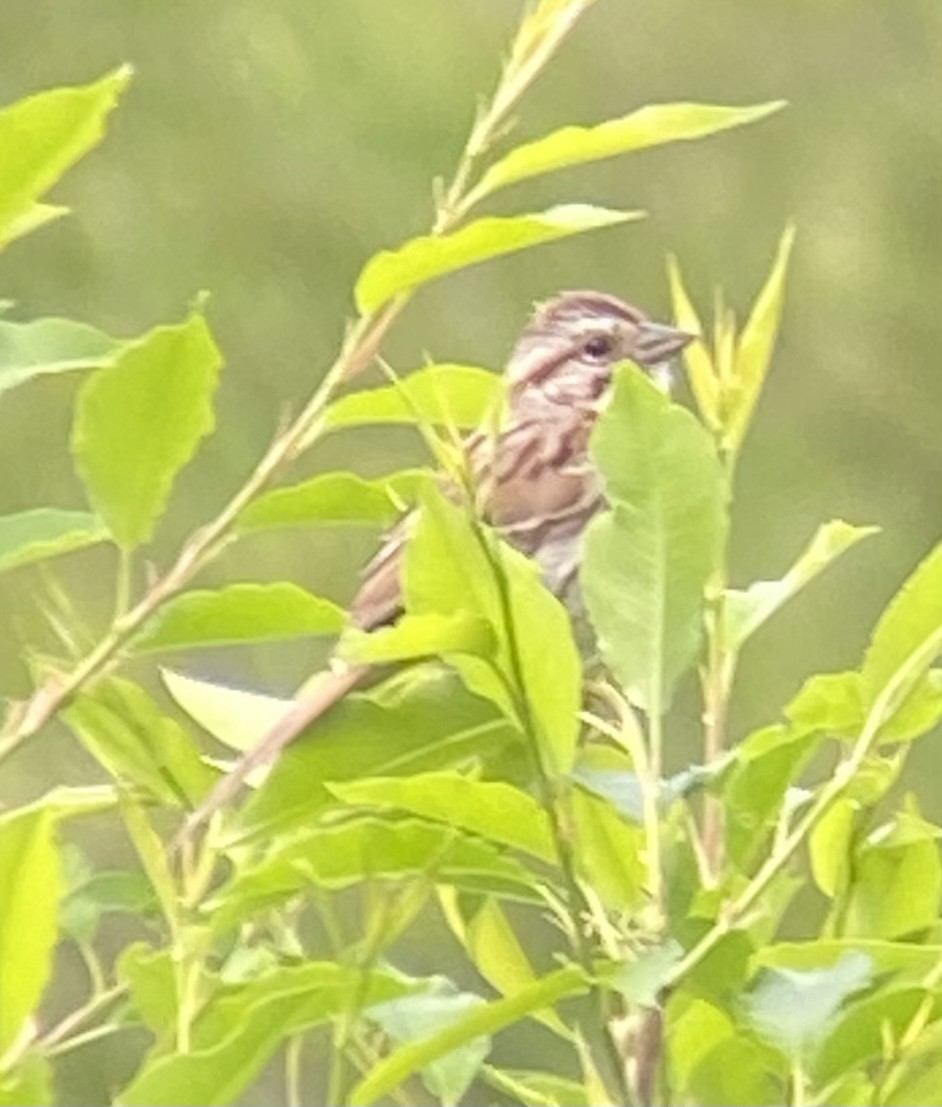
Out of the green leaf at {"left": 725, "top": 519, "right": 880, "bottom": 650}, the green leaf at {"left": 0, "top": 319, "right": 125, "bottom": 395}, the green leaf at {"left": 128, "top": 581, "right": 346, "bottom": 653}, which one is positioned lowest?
the green leaf at {"left": 725, "top": 519, "right": 880, "bottom": 650}

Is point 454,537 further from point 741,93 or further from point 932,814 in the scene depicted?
point 741,93

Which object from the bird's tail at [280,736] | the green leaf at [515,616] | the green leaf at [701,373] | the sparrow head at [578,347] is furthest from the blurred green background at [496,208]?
the green leaf at [515,616]

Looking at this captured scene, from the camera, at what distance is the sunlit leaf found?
65 centimetres

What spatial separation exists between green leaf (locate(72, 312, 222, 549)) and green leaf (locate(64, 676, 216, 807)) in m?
0.04

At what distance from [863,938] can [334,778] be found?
0.11 meters

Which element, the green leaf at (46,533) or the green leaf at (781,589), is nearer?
the green leaf at (46,533)

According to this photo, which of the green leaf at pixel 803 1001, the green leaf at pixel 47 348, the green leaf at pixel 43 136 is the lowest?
the green leaf at pixel 803 1001

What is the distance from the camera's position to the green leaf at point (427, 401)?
0.64 m

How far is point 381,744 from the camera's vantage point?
2.26 ft

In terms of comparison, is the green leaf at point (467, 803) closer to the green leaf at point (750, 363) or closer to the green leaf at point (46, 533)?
the green leaf at point (46, 533)

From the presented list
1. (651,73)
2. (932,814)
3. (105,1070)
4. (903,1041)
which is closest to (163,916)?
(903,1041)

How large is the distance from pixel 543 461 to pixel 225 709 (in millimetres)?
595

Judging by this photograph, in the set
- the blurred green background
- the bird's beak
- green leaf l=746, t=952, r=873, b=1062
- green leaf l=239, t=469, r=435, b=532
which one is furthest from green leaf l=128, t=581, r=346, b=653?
the blurred green background

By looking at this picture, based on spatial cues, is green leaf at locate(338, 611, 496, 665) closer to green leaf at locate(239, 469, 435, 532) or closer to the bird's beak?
green leaf at locate(239, 469, 435, 532)
